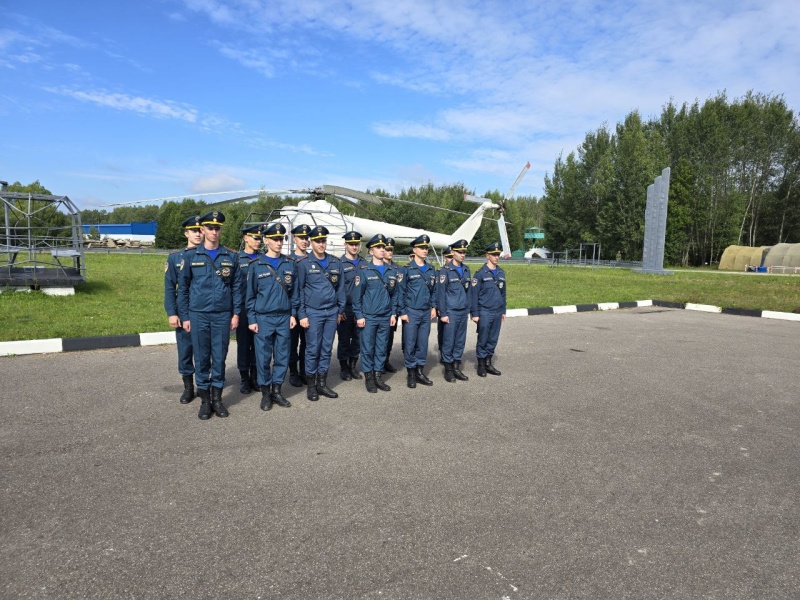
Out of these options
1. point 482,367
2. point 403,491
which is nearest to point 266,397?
point 403,491

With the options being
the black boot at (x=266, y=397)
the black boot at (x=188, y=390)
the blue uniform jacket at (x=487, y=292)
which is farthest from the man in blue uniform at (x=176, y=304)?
the blue uniform jacket at (x=487, y=292)

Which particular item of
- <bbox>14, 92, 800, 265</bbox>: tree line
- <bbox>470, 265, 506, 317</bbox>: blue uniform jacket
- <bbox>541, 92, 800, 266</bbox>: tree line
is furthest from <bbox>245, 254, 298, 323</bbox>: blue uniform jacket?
<bbox>541, 92, 800, 266</bbox>: tree line

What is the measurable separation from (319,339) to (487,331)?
6.70 ft

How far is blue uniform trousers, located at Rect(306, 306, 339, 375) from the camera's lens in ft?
16.8

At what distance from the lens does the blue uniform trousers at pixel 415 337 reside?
222 inches

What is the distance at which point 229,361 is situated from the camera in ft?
21.6

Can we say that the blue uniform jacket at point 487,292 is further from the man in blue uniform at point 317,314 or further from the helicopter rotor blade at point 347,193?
the helicopter rotor blade at point 347,193

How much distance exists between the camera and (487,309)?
6.21 m

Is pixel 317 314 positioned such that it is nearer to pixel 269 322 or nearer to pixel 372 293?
pixel 269 322

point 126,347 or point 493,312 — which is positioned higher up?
point 493,312

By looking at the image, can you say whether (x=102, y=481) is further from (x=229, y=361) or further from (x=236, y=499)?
(x=229, y=361)

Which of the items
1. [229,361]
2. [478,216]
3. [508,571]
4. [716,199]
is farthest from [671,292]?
[716,199]

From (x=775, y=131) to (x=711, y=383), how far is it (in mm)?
43246

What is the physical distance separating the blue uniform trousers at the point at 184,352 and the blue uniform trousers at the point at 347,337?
179 centimetres
